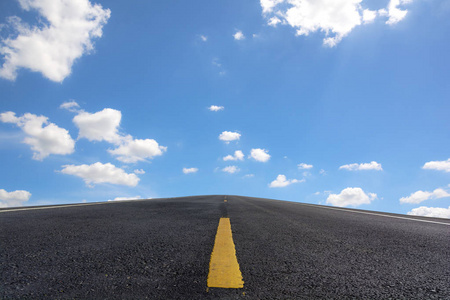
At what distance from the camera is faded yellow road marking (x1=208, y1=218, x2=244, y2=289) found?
1.47m

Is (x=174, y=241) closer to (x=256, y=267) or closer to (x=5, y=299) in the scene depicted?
(x=256, y=267)

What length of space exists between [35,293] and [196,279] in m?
0.83

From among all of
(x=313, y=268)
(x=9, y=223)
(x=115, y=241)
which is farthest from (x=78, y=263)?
(x=9, y=223)

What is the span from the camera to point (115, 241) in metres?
2.51

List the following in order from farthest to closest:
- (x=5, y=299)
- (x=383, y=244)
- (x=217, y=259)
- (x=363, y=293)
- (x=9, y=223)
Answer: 1. (x=9, y=223)
2. (x=383, y=244)
3. (x=217, y=259)
4. (x=363, y=293)
5. (x=5, y=299)

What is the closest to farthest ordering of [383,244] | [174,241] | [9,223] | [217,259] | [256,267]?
[256,267]
[217,259]
[174,241]
[383,244]
[9,223]

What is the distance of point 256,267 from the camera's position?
1765 mm

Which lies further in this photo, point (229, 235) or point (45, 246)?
point (229, 235)

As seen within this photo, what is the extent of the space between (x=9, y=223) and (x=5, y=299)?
2.88 metres

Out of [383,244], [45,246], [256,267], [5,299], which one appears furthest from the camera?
[383,244]

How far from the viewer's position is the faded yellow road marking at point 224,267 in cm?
147

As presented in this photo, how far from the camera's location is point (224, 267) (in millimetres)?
1729

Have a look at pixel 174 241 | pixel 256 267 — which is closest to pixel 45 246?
pixel 174 241

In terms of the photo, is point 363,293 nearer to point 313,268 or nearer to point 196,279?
point 313,268
